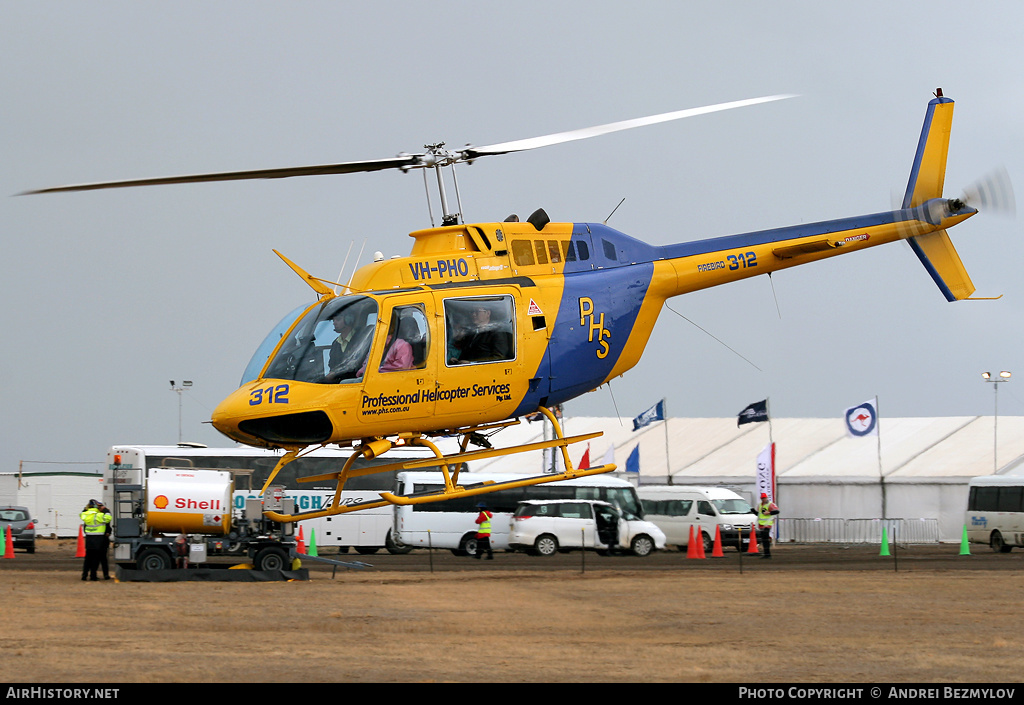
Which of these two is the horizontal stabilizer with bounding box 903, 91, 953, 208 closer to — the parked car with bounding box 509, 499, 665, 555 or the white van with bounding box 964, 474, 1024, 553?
the parked car with bounding box 509, 499, 665, 555

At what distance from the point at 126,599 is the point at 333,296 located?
5985 millimetres

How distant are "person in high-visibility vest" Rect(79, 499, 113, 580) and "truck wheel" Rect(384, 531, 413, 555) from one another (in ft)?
40.0

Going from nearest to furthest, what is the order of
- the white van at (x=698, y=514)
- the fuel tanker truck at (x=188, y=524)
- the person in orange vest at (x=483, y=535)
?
1. the fuel tanker truck at (x=188, y=524)
2. the person in orange vest at (x=483, y=535)
3. the white van at (x=698, y=514)

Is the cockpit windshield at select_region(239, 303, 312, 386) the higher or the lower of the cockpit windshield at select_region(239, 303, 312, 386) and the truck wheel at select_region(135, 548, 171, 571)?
the higher

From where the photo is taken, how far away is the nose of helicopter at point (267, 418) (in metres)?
15.3

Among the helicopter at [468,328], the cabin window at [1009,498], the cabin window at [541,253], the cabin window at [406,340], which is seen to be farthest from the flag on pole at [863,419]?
the cabin window at [406,340]

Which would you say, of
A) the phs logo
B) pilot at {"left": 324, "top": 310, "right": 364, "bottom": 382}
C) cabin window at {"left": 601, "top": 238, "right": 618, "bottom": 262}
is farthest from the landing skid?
cabin window at {"left": 601, "top": 238, "right": 618, "bottom": 262}

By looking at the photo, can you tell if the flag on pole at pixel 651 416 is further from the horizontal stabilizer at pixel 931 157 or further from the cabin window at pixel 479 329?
the cabin window at pixel 479 329

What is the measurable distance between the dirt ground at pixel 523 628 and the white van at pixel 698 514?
11386 millimetres

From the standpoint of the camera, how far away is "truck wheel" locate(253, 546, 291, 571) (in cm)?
2280

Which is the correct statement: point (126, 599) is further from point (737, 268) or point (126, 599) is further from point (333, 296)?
point (737, 268)

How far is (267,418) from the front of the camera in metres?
15.3

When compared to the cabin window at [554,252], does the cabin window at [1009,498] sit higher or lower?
lower

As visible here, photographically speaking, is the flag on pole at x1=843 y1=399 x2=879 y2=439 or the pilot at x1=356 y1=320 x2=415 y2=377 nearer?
the pilot at x1=356 y1=320 x2=415 y2=377
